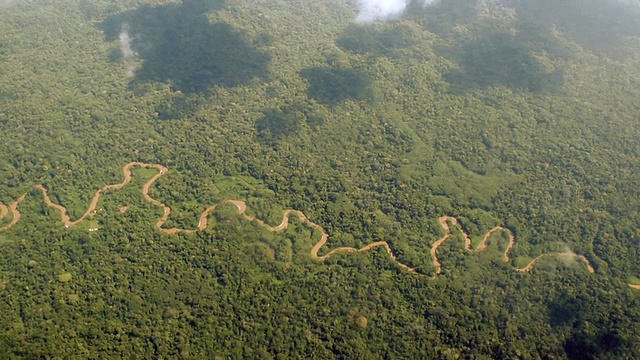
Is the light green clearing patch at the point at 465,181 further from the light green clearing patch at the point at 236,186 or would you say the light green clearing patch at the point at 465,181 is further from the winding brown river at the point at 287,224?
Result: the light green clearing patch at the point at 236,186

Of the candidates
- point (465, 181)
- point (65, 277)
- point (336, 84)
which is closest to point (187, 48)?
point (336, 84)

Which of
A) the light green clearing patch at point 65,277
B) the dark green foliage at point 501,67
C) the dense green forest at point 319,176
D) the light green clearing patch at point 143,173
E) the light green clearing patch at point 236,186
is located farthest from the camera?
the dark green foliage at point 501,67

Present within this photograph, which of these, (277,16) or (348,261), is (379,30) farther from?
(348,261)

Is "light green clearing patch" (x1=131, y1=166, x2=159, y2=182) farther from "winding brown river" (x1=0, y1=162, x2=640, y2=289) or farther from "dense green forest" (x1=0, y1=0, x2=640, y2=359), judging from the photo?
"winding brown river" (x1=0, y1=162, x2=640, y2=289)

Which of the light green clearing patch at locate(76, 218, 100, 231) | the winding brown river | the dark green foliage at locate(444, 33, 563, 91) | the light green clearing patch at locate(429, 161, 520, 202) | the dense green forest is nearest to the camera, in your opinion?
the dense green forest

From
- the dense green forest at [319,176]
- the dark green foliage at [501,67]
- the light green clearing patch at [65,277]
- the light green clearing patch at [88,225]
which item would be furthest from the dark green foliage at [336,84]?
the light green clearing patch at [65,277]

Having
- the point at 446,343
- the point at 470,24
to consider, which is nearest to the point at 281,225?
the point at 446,343

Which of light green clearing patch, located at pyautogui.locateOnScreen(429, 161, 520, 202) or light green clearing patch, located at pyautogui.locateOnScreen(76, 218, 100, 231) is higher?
light green clearing patch, located at pyautogui.locateOnScreen(429, 161, 520, 202)

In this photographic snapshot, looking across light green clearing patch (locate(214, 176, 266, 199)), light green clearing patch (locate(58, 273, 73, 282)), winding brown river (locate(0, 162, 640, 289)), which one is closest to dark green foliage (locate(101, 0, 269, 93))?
light green clearing patch (locate(214, 176, 266, 199))

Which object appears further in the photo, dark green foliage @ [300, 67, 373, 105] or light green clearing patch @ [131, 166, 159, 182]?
dark green foliage @ [300, 67, 373, 105]
